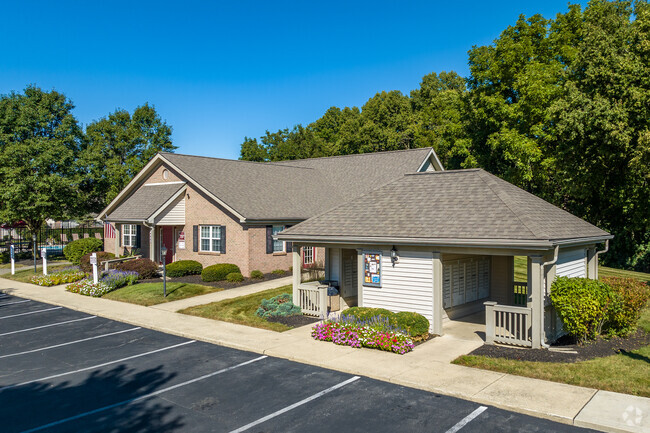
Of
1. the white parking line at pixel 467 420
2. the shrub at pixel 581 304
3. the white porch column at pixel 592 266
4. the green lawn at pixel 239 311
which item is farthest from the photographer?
the white porch column at pixel 592 266

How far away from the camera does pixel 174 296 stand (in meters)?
21.7

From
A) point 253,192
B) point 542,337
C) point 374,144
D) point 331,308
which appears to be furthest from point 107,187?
point 542,337

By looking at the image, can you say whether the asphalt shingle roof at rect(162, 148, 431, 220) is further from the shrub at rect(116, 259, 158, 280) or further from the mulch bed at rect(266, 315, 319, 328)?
the mulch bed at rect(266, 315, 319, 328)

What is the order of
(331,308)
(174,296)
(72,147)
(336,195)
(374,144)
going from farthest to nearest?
(374,144) → (72,147) → (336,195) → (174,296) → (331,308)

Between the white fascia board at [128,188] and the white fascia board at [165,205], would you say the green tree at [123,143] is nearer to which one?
the white fascia board at [128,188]

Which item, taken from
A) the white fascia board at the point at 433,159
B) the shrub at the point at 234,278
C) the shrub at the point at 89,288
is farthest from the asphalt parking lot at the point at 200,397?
the white fascia board at the point at 433,159

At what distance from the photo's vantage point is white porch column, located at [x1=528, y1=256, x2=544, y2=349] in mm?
12852

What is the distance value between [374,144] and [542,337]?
4704 centimetres

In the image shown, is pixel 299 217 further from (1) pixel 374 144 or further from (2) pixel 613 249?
(1) pixel 374 144

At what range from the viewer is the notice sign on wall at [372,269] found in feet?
52.0

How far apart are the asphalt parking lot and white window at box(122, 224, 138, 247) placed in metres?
16.9

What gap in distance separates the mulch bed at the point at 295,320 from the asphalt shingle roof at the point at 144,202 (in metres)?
13.9

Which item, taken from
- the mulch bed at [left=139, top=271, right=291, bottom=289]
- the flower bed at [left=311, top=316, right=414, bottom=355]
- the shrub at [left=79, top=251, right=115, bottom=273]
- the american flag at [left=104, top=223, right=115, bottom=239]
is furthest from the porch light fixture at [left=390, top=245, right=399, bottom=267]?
the american flag at [left=104, top=223, right=115, bottom=239]

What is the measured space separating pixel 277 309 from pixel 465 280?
6.76 meters
